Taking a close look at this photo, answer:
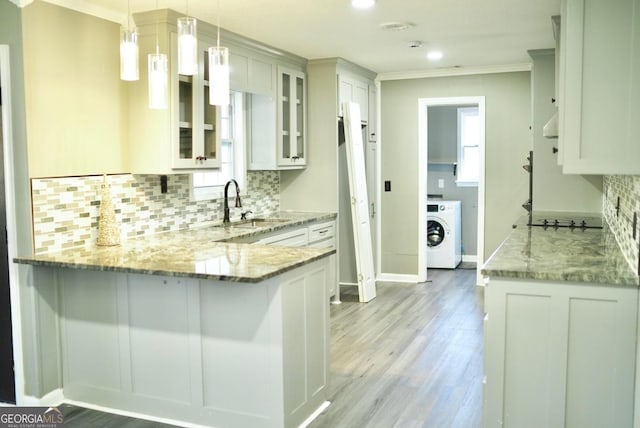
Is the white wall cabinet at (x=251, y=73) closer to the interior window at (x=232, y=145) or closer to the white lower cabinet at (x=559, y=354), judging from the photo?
the interior window at (x=232, y=145)

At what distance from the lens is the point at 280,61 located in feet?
18.2

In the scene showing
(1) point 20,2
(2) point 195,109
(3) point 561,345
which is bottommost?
(3) point 561,345

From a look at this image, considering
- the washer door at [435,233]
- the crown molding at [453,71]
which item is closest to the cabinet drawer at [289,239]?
the crown molding at [453,71]

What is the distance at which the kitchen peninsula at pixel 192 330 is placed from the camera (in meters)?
2.98

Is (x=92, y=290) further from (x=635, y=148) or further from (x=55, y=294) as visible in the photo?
(x=635, y=148)

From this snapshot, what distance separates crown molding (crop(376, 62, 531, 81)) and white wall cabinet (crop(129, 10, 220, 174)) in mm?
3192

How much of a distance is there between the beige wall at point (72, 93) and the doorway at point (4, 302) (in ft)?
Result: 0.46

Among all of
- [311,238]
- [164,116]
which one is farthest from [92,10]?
[311,238]

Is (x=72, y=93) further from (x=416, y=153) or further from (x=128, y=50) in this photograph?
(x=416, y=153)

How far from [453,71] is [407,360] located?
12.0 ft

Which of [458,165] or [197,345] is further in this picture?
[458,165]

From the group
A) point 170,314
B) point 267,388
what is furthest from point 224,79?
point 267,388

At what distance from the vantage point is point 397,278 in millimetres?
7164

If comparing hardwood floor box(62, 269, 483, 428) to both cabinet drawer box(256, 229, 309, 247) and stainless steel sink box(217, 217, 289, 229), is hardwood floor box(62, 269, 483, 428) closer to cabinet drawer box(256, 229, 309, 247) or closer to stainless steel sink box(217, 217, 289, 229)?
cabinet drawer box(256, 229, 309, 247)
